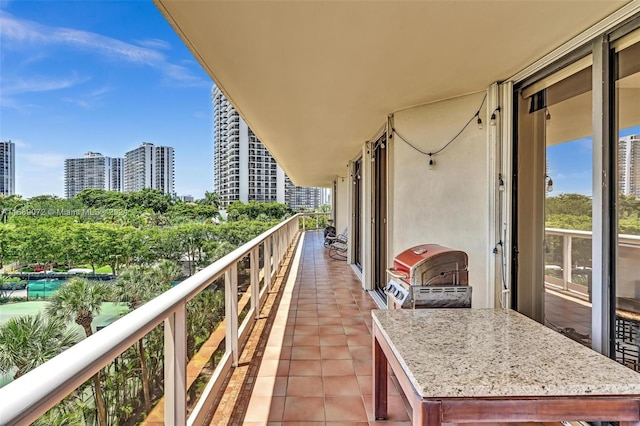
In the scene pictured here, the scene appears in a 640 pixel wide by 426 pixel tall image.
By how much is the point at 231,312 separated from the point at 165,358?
1213 mm

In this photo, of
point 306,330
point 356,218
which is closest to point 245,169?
point 356,218

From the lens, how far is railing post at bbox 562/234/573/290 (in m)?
2.41

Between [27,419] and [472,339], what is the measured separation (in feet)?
5.03

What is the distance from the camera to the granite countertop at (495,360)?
1198 millimetres

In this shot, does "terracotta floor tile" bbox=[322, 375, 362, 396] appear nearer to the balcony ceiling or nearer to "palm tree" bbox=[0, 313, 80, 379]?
the balcony ceiling

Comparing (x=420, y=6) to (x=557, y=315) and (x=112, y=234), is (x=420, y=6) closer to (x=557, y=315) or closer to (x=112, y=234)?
(x=557, y=315)

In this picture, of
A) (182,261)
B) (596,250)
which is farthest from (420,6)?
(182,261)

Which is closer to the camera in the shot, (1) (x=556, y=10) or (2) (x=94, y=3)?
(1) (x=556, y=10)

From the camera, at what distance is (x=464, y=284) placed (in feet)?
7.52

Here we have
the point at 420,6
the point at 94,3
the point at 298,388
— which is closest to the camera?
the point at 420,6

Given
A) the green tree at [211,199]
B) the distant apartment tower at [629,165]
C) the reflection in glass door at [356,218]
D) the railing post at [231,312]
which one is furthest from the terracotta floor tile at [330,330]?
the green tree at [211,199]

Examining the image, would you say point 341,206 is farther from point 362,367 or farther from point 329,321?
point 362,367

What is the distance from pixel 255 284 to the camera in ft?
13.1

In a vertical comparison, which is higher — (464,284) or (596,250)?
(596,250)
